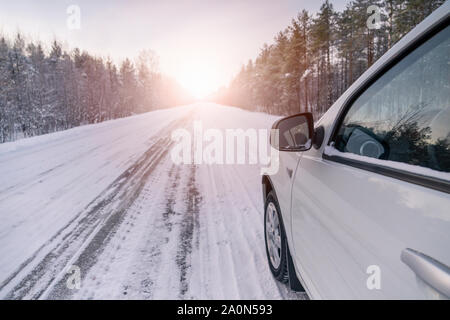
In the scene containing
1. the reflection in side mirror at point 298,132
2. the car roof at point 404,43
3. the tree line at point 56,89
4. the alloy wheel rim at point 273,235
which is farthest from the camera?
the tree line at point 56,89

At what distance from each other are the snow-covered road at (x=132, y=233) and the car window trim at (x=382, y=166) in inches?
61.8

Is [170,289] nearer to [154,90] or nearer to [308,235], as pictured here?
[308,235]

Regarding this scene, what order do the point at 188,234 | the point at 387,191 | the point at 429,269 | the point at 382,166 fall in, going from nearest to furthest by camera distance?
1. the point at 429,269
2. the point at 387,191
3. the point at 382,166
4. the point at 188,234

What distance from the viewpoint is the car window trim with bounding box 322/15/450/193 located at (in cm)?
97

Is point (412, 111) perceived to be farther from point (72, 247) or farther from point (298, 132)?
point (72, 247)

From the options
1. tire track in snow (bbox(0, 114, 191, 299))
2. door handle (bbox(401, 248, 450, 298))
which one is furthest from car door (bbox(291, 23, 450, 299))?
tire track in snow (bbox(0, 114, 191, 299))

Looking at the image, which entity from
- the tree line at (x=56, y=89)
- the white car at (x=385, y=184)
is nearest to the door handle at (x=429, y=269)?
the white car at (x=385, y=184)

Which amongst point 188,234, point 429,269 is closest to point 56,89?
point 188,234

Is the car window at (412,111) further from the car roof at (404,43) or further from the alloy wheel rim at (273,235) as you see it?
the alloy wheel rim at (273,235)

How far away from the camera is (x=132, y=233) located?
346cm

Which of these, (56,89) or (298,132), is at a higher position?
(56,89)

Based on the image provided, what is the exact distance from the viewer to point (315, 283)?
1.55 metres

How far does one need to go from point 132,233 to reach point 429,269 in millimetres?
3376

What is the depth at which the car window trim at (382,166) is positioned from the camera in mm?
968
